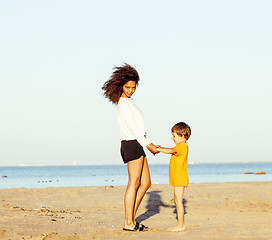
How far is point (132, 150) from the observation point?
6.39 m

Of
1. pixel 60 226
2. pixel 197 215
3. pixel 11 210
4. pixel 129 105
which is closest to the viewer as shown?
pixel 129 105

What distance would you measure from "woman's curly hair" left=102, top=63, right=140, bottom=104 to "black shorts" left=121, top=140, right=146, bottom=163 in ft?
2.45

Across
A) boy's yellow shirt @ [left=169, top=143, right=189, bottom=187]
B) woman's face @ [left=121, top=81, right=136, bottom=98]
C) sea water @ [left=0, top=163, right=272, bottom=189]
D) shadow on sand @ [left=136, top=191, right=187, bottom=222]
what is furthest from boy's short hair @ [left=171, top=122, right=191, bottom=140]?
sea water @ [left=0, top=163, right=272, bottom=189]

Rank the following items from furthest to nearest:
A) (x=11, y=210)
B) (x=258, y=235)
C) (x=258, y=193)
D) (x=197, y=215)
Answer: (x=258, y=193)
(x=11, y=210)
(x=197, y=215)
(x=258, y=235)

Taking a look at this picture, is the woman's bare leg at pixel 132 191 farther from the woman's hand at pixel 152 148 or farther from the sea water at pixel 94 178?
the sea water at pixel 94 178

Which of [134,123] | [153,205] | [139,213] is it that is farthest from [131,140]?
[153,205]

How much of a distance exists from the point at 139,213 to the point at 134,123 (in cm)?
320

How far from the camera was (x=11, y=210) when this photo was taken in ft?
30.3

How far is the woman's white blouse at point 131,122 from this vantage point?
634 cm

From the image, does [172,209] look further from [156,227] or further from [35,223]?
[35,223]

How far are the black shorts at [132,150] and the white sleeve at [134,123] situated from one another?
115mm

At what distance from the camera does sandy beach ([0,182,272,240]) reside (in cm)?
623

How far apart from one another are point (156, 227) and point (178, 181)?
3.44 feet

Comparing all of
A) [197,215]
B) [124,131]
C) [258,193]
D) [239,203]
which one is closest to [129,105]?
[124,131]
